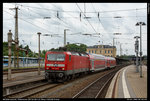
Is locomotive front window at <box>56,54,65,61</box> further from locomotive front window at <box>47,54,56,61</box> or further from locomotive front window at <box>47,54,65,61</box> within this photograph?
locomotive front window at <box>47,54,56,61</box>

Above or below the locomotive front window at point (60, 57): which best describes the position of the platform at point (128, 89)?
below

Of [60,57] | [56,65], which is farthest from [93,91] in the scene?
[60,57]

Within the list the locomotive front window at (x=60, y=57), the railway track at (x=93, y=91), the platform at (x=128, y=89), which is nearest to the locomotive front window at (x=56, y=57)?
the locomotive front window at (x=60, y=57)

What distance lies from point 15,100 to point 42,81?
327 inches

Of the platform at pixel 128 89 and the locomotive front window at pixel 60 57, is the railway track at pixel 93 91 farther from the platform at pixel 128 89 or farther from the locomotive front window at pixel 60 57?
the locomotive front window at pixel 60 57

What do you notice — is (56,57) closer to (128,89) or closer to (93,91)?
(93,91)

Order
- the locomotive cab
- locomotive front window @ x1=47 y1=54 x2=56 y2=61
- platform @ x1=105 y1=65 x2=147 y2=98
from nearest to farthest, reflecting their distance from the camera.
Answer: platform @ x1=105 y1=65 x2=147 y2=98
the locomotive cab
locomotive front window @ x1=47 y1=54 x2=56 y2=61

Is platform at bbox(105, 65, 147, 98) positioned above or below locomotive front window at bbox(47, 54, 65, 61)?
below

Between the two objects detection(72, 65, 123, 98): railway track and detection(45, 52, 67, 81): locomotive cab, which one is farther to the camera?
detection(45, 52, 67, 81): locomotive cab

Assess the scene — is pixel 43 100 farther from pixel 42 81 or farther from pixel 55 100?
pixel 42 81

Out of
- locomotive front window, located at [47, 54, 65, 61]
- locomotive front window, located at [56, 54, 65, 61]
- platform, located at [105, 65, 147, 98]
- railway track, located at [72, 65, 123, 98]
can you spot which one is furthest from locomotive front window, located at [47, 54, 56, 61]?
platform, located at [105, 65, 147, 98]

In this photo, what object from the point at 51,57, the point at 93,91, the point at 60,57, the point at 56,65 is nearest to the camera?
the point at 93,91

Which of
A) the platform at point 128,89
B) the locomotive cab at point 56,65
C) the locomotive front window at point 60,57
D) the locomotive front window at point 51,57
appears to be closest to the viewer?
the platform at point 128,89

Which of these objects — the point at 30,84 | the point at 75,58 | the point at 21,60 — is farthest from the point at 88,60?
the point at 21,60
